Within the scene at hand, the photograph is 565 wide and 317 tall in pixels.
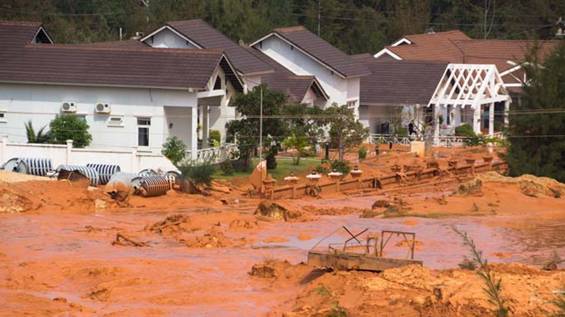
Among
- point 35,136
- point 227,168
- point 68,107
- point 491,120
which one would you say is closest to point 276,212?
point 227,168

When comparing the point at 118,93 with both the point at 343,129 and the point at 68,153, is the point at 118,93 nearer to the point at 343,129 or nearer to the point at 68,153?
the point at 68,153

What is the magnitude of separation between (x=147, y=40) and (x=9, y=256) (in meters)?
27.8

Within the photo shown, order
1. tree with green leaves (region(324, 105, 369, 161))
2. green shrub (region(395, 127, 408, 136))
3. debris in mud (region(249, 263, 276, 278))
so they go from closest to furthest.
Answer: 1. debris in mud (region(249, 263, 276, 278))
2. tree with green leaves (region(324, 105, 369, 161))
3. green shrub (region(395, 127, 408, 136))

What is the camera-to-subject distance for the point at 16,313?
24.6 metres

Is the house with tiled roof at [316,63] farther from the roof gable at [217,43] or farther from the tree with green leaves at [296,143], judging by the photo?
the tree with green leaves at [296,143]

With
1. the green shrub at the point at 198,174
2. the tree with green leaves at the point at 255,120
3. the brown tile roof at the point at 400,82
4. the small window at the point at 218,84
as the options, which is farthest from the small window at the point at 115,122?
the brown tile roof at the point at 400,82

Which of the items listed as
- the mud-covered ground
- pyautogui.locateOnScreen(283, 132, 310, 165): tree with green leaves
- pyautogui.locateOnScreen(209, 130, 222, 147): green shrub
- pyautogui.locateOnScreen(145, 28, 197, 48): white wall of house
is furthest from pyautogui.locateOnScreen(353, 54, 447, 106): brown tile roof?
the mud-covered ground

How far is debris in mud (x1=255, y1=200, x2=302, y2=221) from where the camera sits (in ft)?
122

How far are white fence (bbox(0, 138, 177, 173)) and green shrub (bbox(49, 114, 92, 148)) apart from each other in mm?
2252

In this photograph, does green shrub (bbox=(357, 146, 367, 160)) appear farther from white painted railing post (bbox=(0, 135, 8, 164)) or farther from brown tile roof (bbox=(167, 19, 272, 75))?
white painted railing post (bbox=(0, 135, 8, 164))

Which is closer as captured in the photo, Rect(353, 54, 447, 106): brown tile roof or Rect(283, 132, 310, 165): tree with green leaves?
Rect(283, 132, 310, 165): tree with green leaves

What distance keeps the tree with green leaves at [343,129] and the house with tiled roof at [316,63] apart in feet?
28.2

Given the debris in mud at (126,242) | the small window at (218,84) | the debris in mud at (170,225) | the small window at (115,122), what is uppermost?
the small window at (218,84)

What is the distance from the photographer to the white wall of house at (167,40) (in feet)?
185
